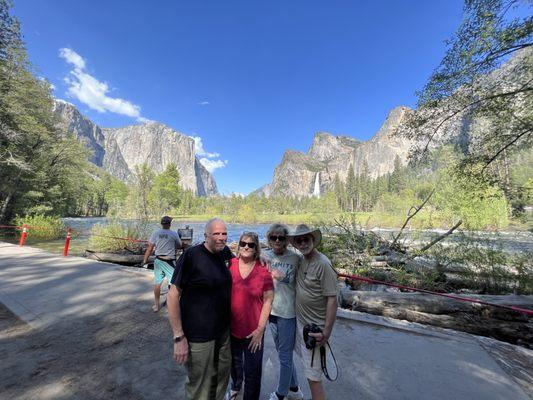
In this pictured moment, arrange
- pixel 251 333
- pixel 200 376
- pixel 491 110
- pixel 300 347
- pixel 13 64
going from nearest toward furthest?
pixel 200 376 < pixel 251 333 < pixel 300 347 < pixel 491 110 < pixel 13 64

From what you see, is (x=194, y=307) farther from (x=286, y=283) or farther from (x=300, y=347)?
(x=300, y=347)

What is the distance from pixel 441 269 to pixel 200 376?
25.9 feet

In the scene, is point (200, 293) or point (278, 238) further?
point (278, 238)

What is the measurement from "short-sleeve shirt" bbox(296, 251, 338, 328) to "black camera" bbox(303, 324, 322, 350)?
12 centimetres

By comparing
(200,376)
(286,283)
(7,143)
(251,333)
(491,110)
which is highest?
(7,143)

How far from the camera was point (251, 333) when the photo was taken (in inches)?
85.4

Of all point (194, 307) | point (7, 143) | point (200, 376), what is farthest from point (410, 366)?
point (7, 143)

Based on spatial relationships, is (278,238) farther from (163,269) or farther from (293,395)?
(163,269)

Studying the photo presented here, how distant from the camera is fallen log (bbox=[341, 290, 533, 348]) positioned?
4532mm

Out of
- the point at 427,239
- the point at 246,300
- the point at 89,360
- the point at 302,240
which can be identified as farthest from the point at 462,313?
the point at 427,239

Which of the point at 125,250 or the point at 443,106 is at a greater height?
the point at 443,106

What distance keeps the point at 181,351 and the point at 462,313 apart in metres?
5.23

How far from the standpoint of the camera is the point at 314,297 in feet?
7.27

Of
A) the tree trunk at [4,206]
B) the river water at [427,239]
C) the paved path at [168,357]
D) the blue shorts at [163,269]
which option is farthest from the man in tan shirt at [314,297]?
the tree trunk at [4,206]
